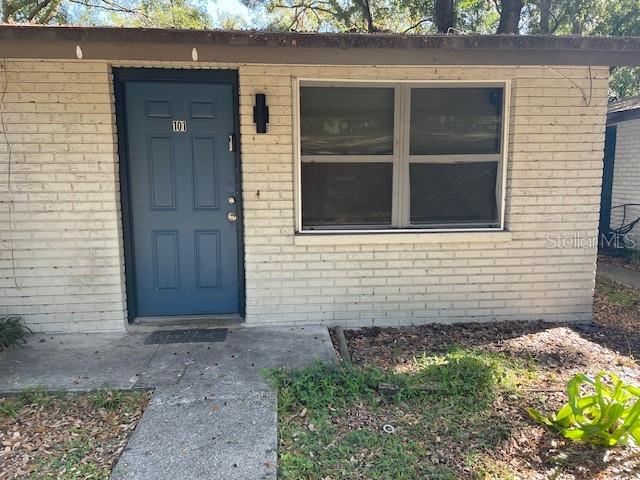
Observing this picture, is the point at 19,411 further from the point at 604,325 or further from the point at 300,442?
the point at 604,325

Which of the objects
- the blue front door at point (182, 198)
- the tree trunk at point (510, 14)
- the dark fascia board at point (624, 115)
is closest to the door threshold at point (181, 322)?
the blue front door at point (182, 198)

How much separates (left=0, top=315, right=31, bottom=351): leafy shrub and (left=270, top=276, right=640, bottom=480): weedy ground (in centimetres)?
244

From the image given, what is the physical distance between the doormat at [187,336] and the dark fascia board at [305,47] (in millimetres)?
2391

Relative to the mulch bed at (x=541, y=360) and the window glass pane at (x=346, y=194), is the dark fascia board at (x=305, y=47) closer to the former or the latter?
the window glass pane at (x=346, y=194)

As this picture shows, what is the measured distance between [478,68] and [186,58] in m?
2.71

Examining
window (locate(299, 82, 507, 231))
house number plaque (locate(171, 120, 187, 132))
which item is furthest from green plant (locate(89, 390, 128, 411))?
house number plaque (locate(171, 120, 187, 132))

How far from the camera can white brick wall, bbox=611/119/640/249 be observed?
8852 millimetres

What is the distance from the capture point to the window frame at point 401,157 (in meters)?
4.64

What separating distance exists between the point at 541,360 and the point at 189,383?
9.46ft

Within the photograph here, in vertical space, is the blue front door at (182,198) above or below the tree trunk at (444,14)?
below

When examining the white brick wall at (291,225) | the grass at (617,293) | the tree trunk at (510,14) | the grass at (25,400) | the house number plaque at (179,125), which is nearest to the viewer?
the grass at (25,400)

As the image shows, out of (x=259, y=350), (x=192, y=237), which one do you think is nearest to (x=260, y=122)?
(x=192, y=237)

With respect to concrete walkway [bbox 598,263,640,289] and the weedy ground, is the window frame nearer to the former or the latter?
the weedy ground

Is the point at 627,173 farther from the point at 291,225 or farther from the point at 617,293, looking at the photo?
the point at 291,225
